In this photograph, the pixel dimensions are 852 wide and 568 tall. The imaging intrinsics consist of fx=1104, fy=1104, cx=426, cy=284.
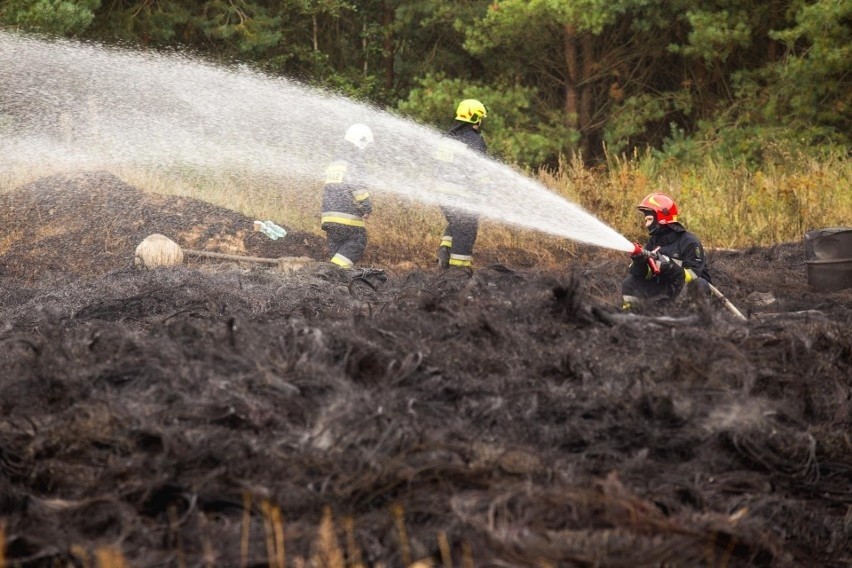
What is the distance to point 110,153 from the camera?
1852 cm

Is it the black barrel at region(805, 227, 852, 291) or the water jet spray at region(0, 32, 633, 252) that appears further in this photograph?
the water jet spray at region(0, 32, 633, 252)

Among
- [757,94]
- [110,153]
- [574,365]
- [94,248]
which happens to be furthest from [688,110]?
[574,365]

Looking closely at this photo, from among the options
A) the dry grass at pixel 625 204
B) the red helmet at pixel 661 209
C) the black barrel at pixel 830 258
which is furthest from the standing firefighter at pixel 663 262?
the dry grass at pixel 625 204

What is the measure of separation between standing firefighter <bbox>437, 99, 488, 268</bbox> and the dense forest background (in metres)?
5.98

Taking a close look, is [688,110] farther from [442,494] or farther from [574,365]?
[442,494]

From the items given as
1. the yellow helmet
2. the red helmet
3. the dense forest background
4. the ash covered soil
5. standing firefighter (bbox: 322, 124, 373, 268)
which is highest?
the dense forest background

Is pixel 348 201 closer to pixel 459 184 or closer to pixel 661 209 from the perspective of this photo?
pixel 459 184

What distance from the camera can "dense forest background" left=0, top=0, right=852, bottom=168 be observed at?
1786 cm

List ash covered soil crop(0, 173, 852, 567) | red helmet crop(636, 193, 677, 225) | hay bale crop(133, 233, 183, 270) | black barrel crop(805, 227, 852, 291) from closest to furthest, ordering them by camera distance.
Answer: ash covered soil crop(0, 173, 852, 567) < red helmet crop(636, 193, 677, 225) < black barrel crop(805, 227, 852, 291) < hay bale crop(133, 233, 183, 270)

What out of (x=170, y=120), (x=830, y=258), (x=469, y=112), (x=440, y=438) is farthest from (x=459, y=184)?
(x=170, y=120)

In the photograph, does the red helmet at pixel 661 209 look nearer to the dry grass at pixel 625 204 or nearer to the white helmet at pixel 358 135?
the white helmet at pixel 358 135

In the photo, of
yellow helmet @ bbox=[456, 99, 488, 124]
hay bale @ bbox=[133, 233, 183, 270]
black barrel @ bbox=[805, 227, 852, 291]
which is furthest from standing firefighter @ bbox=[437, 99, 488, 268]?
black barrel @ bbox=[805, 227, 852, 291]

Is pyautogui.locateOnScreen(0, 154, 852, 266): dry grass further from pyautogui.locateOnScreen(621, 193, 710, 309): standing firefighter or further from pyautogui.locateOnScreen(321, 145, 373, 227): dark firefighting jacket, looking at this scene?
pyautogui.locateOnScreen(621, 193, 710, 309): standing firefighter

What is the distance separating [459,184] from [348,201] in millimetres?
1153
